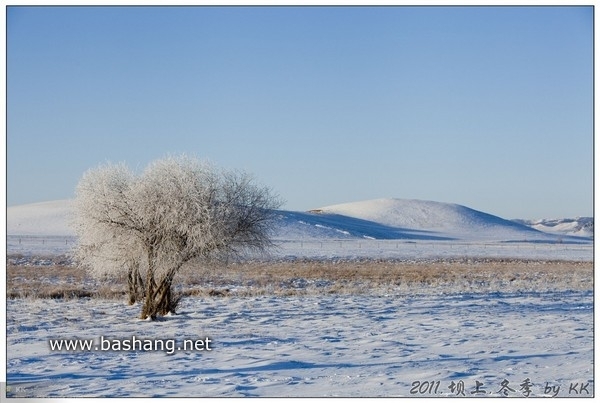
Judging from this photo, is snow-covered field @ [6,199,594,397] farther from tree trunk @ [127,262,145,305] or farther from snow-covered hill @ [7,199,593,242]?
snow-covered hill @ [7,199,593,242]

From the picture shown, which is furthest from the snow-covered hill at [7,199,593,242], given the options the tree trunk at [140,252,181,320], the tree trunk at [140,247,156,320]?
the tree trunk at [140,247,156,320]

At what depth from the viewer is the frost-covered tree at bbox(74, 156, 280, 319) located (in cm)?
1741

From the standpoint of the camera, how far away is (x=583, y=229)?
535 ft

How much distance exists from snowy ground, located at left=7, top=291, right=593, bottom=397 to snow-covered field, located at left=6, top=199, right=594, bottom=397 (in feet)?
0.09

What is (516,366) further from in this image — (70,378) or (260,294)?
(260,294)

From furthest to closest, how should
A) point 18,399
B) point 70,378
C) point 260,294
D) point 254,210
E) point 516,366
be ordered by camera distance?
point 260,294 < point 254,210 < point 516,366 < point 70,378 < point 18,399

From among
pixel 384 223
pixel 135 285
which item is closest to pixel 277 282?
pixel 135 285

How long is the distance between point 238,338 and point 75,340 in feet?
10.5

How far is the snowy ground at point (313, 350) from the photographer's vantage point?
10.6 metres

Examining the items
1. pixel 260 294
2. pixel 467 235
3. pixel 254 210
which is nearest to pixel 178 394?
pixel 254 210

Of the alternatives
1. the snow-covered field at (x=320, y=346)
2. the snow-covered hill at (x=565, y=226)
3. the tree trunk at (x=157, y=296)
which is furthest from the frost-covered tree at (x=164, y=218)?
the snow-covered hill at (x=565, y=226)
